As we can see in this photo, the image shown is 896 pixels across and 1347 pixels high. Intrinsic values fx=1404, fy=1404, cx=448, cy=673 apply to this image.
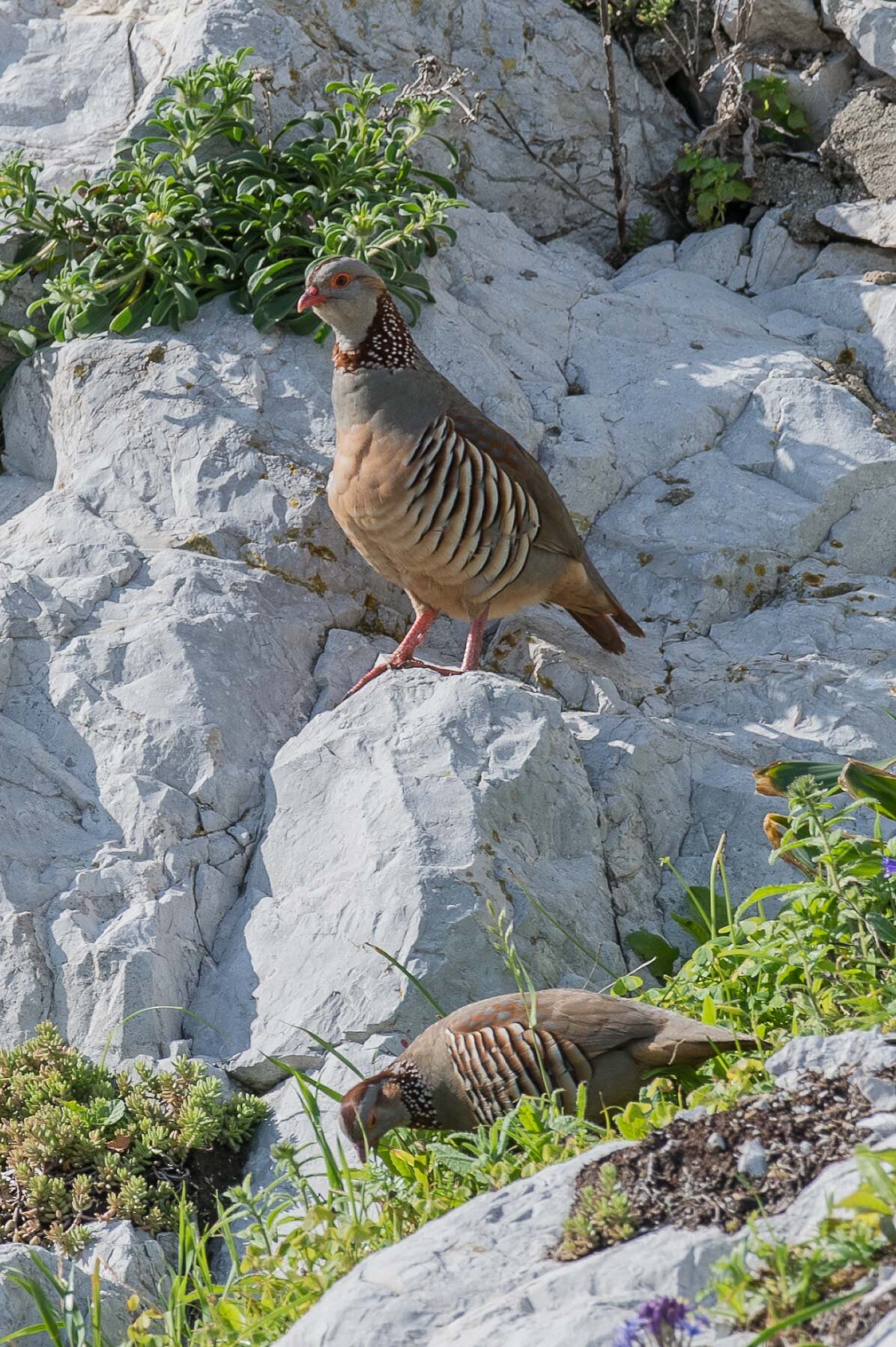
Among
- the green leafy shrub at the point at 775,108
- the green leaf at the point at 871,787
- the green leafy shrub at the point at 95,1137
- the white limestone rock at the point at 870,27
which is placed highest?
the white limestone rock at the point at 870,27

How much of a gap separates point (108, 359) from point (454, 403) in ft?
5.54

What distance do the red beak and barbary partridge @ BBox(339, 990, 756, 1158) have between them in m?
2.75

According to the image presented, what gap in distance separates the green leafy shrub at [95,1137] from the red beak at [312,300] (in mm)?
2630

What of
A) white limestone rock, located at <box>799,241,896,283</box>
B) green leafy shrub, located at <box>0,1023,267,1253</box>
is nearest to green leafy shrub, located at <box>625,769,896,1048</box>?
green leafy shrub, located at <box>0,1023,267,1253</box>

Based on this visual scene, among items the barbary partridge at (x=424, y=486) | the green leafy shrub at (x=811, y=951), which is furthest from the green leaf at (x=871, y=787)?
the barbary partridge at (x=424, y=486)

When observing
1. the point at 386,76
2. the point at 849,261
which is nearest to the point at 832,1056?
the point at 849,261

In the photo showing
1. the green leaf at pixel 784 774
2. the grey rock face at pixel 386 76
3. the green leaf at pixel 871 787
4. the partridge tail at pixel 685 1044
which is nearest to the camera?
the partridge tail at pixel 685 1044

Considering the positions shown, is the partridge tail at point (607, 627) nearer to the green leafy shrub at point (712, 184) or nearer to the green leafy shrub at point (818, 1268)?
the green leafy shrub at point (712, 184)

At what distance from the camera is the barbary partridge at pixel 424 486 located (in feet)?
16.2

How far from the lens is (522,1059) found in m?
3.25

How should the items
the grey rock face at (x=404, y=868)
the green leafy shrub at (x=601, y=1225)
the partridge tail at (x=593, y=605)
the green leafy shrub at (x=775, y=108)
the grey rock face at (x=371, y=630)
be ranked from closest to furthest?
the green leafy shrub at (x=601, y=1225) → the grey rock face at (x=404, y=868) → the grey rock face at (x=371, y=630) → the partridge tail at (x=593, y=605) → the green leafy shrub at (x=775, y=108)

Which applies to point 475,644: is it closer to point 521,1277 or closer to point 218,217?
point 218,217

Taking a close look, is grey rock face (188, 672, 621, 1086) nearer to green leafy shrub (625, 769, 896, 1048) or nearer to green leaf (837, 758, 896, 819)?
green leafy shrub (625, 769, 896, 1048)

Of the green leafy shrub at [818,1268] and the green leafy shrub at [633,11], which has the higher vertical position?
the green leafy shrub at [633,11]
